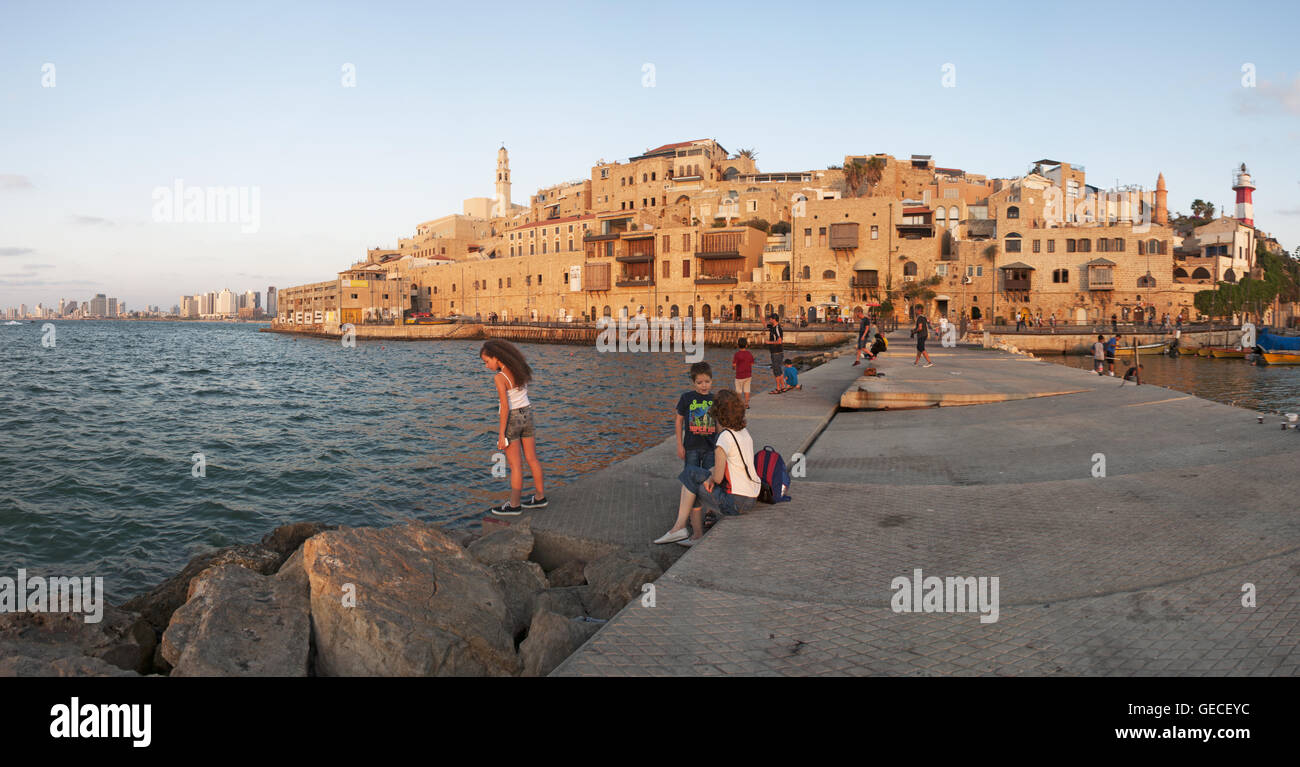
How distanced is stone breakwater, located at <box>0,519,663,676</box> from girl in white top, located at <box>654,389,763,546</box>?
0.65 metres

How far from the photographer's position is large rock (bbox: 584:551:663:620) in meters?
5.65

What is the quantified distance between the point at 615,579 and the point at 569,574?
1.24m

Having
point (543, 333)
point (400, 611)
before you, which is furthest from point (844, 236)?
point (400, 611)

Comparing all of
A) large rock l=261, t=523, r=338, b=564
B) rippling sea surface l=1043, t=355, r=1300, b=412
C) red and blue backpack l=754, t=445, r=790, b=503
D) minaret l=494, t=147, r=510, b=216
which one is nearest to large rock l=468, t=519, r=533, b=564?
red and blue backpack l=754, t=445, r=790, b=503

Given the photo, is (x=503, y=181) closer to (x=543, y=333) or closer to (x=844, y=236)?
(x=543, y=333)

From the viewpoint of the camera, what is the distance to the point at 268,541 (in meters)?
8.53

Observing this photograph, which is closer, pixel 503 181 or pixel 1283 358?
pixel 1283 358

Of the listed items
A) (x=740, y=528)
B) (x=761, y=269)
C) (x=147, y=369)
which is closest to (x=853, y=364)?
(x=740, y=528)

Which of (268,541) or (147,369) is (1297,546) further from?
(147,369)

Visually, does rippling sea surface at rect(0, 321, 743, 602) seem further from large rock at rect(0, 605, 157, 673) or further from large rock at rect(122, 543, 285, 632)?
large rock at rect(0, 605, 157, 673)

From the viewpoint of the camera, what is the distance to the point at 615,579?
19.3 ft

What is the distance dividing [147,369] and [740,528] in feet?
159

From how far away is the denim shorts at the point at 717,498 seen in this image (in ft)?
21.6
